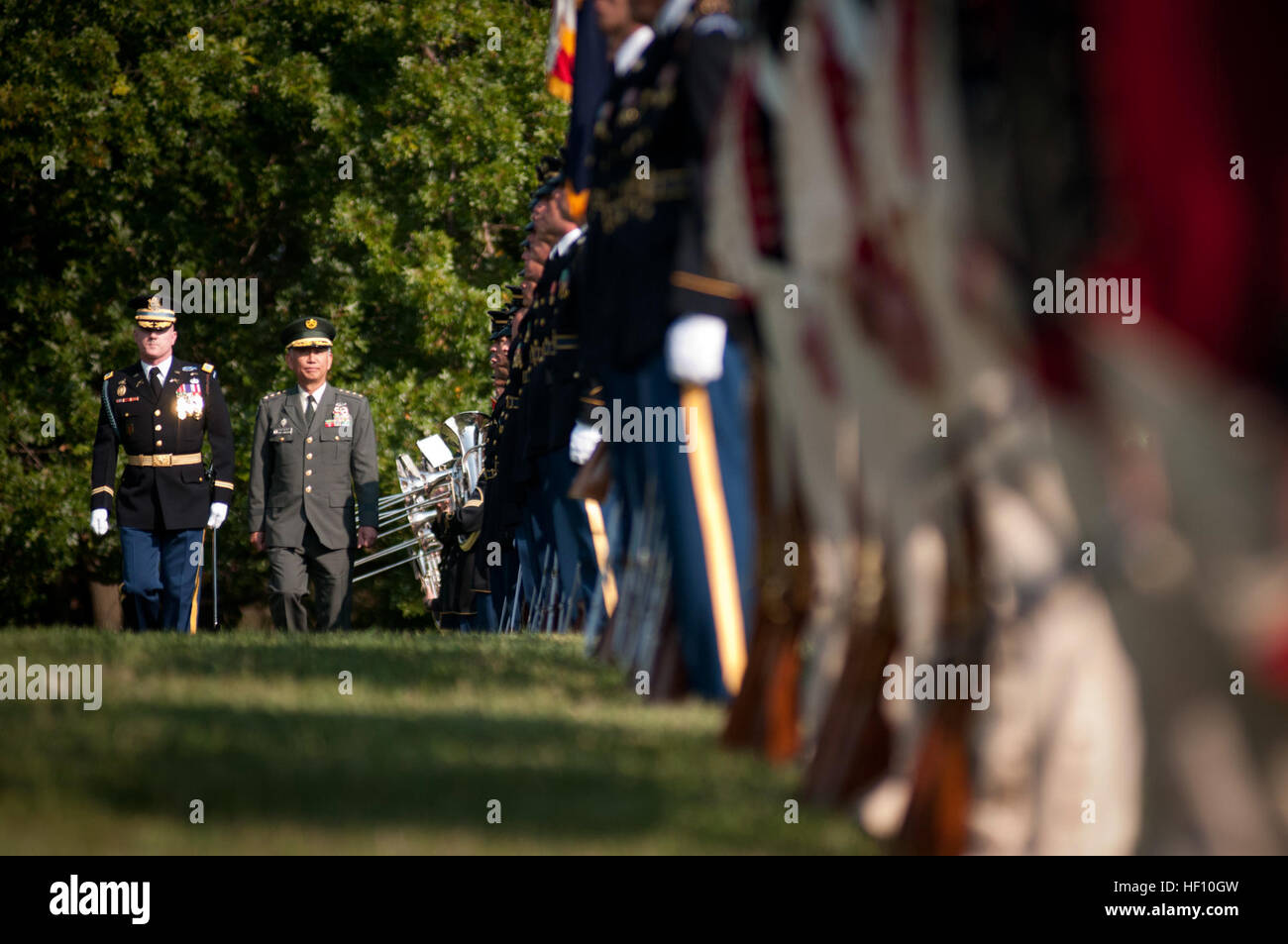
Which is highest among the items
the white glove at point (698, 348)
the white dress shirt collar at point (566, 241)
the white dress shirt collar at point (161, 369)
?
the white dress shirt collar at point (566, 241)

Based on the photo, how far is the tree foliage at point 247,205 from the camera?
22.2m

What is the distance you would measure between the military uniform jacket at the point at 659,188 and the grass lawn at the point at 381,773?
1092 millimetres

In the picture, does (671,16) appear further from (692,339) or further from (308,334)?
(308,334)

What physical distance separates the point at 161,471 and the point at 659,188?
6.70 meters

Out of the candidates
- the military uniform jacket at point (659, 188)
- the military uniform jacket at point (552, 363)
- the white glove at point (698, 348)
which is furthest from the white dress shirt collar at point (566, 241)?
the white glove at point (698, 348)

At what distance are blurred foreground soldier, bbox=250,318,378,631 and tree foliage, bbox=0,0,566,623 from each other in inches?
375

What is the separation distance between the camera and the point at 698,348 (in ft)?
17.4

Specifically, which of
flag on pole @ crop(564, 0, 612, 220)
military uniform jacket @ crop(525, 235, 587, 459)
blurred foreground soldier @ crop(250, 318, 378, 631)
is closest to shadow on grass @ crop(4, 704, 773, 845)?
flag on pole @ crop(564, 0, 612, 220)

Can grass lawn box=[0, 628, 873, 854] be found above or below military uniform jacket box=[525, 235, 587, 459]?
below

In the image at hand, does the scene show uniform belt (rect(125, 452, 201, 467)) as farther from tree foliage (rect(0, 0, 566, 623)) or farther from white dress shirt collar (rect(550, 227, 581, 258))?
tree foliage (rect(0, 0, 566, 623))

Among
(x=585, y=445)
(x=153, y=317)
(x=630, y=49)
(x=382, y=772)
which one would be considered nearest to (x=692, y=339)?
(x=630, y=49)

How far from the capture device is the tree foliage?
73.0ft

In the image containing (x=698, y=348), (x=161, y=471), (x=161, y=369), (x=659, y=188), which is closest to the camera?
(x=698, y=348)

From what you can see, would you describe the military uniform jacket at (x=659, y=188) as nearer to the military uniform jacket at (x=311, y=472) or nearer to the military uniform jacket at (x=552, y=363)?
the military uniform jacket at (x=552, y=363)
